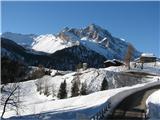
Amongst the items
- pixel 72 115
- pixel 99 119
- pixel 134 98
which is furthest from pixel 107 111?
pixel 134 98

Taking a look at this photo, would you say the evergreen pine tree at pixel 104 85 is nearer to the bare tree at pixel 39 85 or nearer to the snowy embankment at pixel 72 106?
the snowy embankment at pixel 72 106

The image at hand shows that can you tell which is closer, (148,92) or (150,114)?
(150,114)

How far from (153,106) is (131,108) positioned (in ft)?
10.9

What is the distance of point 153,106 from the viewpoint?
5400cm

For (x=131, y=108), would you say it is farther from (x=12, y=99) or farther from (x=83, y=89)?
(x=83, y=89)

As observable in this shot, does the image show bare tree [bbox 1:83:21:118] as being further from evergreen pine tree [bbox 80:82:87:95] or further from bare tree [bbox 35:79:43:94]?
bare tree [bbox 35:79:43:94]

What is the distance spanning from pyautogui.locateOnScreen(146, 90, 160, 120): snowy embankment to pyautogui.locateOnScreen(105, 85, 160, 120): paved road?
700mm

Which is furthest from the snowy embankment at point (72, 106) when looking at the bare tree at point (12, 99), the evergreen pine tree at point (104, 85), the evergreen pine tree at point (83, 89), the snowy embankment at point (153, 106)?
A: the evergreen pine tree at point (104, 85)

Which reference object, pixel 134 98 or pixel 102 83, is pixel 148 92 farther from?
pixel 102 83

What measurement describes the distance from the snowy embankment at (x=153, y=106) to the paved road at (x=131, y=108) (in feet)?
2.30

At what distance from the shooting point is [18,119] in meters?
49.7

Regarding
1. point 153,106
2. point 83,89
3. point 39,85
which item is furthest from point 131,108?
point 39,85

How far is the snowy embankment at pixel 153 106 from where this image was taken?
48.0m

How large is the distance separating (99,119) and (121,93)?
912 inches
